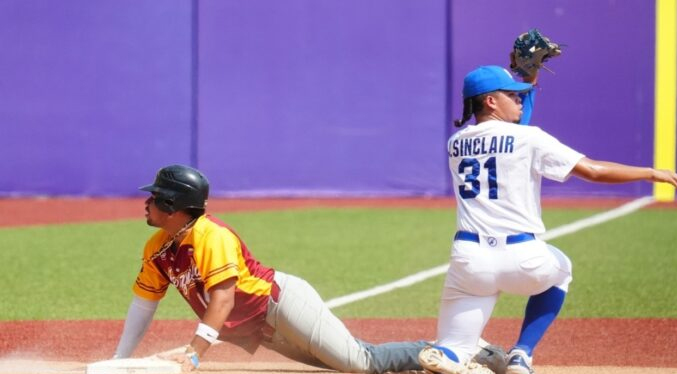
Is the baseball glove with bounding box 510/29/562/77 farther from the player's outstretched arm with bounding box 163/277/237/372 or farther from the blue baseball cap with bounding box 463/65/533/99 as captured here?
the player's outstretched arm with bounding box 163/277/237/372

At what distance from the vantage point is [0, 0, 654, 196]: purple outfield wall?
14352 mm

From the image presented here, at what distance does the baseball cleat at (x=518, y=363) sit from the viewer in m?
5.07

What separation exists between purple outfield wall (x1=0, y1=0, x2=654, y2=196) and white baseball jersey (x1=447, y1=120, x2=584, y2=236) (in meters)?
9.27

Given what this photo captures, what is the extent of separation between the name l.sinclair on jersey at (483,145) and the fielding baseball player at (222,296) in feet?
3.16

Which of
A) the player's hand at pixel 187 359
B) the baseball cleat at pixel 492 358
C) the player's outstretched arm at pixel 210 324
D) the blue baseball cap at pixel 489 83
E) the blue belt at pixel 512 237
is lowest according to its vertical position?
the baseball cleat at pixel 492 358

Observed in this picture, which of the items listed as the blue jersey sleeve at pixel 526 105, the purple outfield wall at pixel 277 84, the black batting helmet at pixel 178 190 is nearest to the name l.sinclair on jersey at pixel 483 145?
the blue jersey sleeve at pixel 526 105

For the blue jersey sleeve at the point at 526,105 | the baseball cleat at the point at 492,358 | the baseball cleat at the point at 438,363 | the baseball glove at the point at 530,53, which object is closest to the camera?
the baseball cleat at the point at 438,363

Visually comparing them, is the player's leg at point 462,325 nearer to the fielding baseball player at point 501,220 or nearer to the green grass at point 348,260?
the fielding baseball player at point 501,220

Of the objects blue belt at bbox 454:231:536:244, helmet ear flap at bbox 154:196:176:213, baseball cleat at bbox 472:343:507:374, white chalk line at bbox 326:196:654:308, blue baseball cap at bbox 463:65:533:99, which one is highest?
blue baseball cap at bbox 463:65:533:99

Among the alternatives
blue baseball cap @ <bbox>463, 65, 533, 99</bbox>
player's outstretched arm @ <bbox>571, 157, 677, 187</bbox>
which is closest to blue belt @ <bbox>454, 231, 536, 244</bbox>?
player's outstretched arm @ <bbox>571, 157, 677, 187</bbox>

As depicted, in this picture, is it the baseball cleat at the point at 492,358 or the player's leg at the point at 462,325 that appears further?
the baseball cleat at the point at 492,358

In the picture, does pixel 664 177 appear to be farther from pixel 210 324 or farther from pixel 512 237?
pixel 210 324

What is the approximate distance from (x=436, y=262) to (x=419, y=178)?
4.32m

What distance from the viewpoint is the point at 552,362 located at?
6.46 metres
